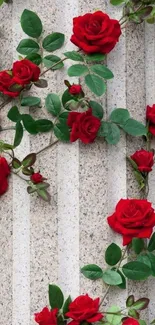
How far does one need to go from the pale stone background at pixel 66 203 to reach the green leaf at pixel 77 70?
5 centimetres

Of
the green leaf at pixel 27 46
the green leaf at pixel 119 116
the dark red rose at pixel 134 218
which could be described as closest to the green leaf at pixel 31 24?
the green leaf at pixel 27 46

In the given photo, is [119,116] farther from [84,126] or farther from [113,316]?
[113,316]

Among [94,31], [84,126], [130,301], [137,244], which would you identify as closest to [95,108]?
[84,126]

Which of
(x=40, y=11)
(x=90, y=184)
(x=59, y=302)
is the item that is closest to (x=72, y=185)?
(x=90, y=184)

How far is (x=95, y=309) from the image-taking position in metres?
1.33

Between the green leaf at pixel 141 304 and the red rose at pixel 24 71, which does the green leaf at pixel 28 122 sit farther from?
the green leaf at pixel 141 304

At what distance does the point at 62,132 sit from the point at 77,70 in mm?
133

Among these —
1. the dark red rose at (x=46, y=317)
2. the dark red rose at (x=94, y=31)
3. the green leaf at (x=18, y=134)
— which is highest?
the dark red rose at (x=94, y=31)

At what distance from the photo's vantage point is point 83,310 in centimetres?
132

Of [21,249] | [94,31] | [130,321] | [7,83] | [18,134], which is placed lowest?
[130,321]

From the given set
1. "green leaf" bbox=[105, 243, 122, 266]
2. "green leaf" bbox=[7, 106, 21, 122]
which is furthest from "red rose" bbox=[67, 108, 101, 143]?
"green leaf" bbox=[105, 243, 122, 266]

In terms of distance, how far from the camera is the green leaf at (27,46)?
139 cm

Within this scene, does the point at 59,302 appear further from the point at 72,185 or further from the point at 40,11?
the point at 40,11

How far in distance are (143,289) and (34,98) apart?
47 cm
